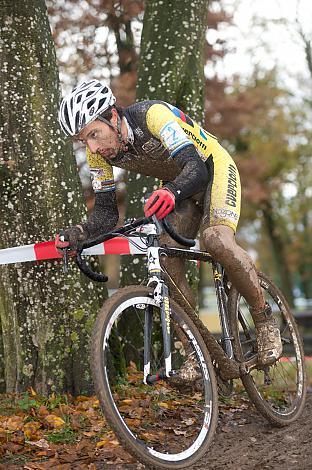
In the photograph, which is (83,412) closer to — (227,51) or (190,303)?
(190,303)

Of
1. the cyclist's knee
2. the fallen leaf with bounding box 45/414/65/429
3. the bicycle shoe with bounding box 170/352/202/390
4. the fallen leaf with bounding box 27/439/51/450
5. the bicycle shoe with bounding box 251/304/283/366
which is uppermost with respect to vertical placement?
the cyclist's knee

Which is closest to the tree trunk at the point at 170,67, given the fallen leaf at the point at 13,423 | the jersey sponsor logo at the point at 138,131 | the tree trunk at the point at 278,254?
the fallen leaf at the point at 13,423

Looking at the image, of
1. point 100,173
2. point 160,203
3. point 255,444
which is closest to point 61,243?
point 100,173

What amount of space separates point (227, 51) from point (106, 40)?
2926 mm

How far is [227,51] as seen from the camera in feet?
50.1

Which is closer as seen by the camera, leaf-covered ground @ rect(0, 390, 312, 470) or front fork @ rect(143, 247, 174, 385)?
front fork @ rect(143, 247, 174, 385)

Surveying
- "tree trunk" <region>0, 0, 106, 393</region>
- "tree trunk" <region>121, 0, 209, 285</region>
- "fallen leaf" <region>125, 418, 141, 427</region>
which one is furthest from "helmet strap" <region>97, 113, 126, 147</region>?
"tree trunk" <region>121, 0, 209, 285</region>

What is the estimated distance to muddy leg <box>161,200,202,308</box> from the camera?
461 cm

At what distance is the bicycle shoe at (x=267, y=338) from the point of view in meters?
4.93

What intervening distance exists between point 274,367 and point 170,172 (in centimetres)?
194

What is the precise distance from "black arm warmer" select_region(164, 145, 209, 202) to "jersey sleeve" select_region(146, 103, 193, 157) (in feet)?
0.16

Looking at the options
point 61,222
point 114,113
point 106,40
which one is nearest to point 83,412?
point 61,222

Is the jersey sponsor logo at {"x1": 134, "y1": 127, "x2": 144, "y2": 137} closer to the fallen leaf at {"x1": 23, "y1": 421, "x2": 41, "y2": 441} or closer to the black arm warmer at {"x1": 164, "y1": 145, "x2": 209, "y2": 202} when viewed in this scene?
the black arm warmer at {"x1": 164, "y1": 145, "x2": 209, "y2": 202}

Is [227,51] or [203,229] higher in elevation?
[227,51]
